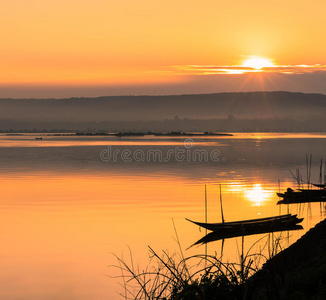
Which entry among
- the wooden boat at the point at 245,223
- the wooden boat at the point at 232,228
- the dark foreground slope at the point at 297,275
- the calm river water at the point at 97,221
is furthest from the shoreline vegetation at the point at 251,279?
the wooden boat at the point at 245,223

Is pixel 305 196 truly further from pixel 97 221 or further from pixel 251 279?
pixel 251 279

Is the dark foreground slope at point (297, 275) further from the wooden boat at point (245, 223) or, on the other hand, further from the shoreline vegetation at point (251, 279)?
the wooden boat at point (245, 223)

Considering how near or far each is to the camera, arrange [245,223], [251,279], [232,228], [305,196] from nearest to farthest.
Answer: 1. [251,279]
2. [232,228]
3. [245,223]
4. [305,196]

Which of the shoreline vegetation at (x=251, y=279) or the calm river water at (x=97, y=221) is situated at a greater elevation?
the calm river water at (x=97, y=221)

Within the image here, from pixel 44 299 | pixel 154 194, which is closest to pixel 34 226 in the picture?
pixel 44 299

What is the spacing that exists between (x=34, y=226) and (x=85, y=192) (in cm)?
1655

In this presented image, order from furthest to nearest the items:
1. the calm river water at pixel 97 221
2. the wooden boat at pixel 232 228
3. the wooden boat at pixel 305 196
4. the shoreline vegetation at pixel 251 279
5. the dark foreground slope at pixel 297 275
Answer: the wooden boat at pixel 305 196
the wooden boat at pixel 232 228
the calm river water at pixel 97 221
the dark foreground slope at pixel 297 275
the shoreline vegetation at pixel 251 279

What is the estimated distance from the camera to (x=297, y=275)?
50.5ft

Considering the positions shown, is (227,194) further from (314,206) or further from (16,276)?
(16,276)

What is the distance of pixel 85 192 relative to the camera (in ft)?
155

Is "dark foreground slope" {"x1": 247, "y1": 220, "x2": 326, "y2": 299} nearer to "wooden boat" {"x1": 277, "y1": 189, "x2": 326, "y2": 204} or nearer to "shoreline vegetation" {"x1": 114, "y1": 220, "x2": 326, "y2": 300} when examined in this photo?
"shoreline vegetation" {"x1": 114, "y1": 220, "x2": 326, "y2": 300}

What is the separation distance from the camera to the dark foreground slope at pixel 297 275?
1073 centimetres

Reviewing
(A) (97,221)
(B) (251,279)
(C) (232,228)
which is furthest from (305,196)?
(B) (251,279)

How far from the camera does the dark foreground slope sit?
10734 millimetres
